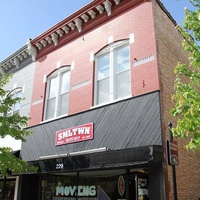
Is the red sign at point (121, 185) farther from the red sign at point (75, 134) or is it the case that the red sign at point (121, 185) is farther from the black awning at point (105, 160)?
the red sign at point (75, 134)

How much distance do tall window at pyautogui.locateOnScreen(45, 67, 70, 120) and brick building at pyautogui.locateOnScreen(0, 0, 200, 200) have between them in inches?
1.9

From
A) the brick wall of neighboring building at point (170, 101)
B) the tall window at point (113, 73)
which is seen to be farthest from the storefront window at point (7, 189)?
the brick wall of neighboring building at point (170, 101)

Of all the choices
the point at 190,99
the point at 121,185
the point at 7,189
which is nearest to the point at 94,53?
the point at 121,185

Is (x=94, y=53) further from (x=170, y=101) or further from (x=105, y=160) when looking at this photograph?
(x=105, y=160)

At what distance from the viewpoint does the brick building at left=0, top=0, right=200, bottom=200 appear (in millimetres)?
8594

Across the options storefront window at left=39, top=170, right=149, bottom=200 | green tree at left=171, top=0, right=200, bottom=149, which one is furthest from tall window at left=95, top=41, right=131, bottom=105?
green tree at left=171, top=0, right=200, bottom=149

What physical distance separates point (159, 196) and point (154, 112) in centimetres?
247

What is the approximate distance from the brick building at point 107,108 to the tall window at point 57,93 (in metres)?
0.05

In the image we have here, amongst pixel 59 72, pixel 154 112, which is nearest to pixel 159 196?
pixel 154 112

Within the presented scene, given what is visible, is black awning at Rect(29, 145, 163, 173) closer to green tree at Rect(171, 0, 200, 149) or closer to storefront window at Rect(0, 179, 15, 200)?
green tree at Rect(171, 0, 200, 149)

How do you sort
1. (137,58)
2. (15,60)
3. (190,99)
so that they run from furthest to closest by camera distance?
(15,60) < (137,58) < (190,99)

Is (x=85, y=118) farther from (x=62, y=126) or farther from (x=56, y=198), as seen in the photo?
(x=56, y=198)

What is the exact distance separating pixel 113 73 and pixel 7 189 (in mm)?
8117

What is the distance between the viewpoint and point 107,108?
33.3ft
